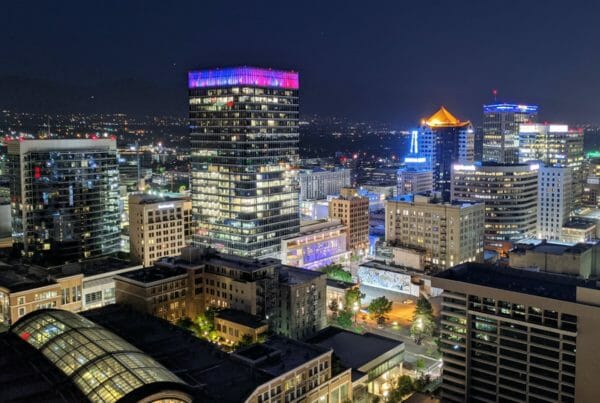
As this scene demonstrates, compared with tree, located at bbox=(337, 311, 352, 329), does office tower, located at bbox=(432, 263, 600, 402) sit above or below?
above

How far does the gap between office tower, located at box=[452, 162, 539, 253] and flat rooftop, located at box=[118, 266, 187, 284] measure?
3229 inches

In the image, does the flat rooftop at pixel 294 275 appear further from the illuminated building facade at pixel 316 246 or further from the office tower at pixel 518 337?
the illuminated building facade at pixel 316 246

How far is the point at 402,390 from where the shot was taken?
6078cm

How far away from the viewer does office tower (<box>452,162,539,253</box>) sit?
13300cm

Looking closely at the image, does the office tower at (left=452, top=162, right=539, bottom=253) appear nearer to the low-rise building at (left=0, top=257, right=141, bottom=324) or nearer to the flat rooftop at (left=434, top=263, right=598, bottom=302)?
the flat rooftop at (left=434, top=263, right=598, bottom=302)

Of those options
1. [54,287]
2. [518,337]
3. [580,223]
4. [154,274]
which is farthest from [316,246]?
[580,223]

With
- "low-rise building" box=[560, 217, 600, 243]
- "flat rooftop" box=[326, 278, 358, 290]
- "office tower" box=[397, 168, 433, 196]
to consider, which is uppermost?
"office tower" box=[397, 168, 433, 196]

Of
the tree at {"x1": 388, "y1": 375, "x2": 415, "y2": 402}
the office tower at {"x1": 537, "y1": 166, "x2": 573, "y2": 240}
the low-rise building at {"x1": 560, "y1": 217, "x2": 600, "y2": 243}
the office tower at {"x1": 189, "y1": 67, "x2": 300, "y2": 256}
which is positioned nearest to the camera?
the tree at {"x1": 388, "y1": 375, "x2": 415, "y2": 402}

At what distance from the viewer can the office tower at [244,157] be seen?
10519 cm

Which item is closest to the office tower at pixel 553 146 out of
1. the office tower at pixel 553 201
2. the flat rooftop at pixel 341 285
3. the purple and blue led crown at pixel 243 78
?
the office tower at pixel 553 201

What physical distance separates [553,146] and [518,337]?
139 m

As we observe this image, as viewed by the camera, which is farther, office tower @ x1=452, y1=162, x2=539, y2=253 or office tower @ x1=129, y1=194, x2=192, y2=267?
office tower @ x1=452, y1=162, x2=539, y2=253

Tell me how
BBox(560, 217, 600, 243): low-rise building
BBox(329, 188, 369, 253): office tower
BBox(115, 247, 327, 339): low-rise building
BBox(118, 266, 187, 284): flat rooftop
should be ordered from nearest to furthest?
BBox(115, 247, 327, 339): low-rise building → BBox(118, 266, 187, 284): flat rooftop → BBox(329, 188, 369, 253): office tower → BBox(560, 217, 600, 243): low-rise building

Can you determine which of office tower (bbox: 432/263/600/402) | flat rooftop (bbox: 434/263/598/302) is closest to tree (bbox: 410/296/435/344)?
flat rooftop (bbox: 434/263/598/302)
